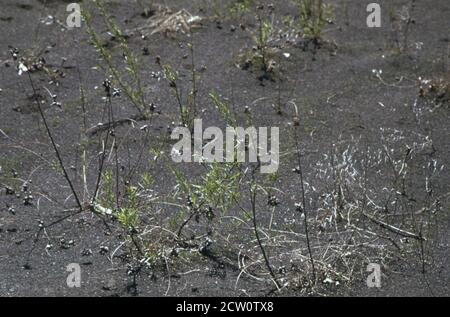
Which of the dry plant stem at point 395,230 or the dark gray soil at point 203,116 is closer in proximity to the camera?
the dark gray soil at point 203,116

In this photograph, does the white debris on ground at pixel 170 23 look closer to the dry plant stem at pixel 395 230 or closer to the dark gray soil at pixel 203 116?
the dark gray soil at pixel 203 116

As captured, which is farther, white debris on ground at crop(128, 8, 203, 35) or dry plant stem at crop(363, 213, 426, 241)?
white debris on ground at crop(128, 8, 203, 35)

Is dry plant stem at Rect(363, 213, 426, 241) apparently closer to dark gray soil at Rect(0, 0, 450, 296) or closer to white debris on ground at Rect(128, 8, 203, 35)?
dark gray soil at Rect(0, 0, 450, 296)

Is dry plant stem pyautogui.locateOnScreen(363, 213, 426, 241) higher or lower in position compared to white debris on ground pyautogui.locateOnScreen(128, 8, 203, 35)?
lower

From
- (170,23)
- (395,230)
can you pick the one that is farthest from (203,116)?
(395,230)

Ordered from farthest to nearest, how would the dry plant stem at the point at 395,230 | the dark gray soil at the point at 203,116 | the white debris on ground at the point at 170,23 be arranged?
the white debris on ground at the point at 170,23 → the dry plant stem at the point at 395,230 → the dark gray soil at the point at 203,116

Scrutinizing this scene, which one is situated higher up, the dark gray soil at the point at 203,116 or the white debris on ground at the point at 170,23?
the white debris on ground at the point at 170,23

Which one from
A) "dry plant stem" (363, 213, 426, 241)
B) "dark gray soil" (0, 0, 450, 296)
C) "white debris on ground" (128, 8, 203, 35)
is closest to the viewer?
"dark gray soil" (0, 0, 450, 296)

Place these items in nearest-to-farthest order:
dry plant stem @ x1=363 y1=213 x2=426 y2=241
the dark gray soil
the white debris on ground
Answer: the dark gray soil < dry plant stem @ x1=363 y1=213 x2=426 y2=241 < the white debris on ground

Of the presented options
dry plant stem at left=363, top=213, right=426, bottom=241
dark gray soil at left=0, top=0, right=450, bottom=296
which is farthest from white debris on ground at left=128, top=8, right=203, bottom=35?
dry plant stem at left=363, top=213, right=426, bottom=241

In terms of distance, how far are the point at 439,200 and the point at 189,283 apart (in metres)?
1.20

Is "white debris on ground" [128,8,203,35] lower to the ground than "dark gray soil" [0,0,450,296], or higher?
higher

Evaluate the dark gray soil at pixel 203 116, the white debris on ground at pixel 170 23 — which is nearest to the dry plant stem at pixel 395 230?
the dark gray soil at pixel 203 116
